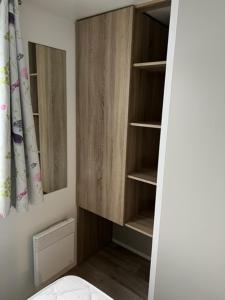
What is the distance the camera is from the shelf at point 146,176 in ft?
5.48

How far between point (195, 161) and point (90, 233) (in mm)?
1617

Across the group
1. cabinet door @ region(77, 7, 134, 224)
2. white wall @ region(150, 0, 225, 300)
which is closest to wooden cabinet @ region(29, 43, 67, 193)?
cabinet door @ region(77, 7, 134, 224)

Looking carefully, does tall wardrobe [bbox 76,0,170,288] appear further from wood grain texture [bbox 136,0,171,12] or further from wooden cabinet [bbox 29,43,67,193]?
wooden cabinet [bbox 29,43,67,193]

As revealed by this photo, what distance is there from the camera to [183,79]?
1230 millimetres

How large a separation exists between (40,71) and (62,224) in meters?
1.29

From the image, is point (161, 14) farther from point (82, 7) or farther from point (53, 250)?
point (53, 250)

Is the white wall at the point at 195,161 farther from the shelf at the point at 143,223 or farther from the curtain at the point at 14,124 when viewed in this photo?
the curtain at the point at 14,124

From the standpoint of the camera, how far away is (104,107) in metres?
1.80

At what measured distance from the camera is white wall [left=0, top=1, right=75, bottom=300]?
5.28 ft

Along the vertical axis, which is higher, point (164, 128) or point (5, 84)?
point (5, 84)

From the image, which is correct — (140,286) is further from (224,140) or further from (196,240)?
(224,140)

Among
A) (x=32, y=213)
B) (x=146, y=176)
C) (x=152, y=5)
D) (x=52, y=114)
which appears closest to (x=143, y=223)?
(x=146, y=176)

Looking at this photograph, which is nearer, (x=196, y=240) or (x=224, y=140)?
(x=224, y=140)

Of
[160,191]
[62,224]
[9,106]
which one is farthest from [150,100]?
[62,224]
